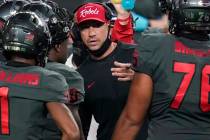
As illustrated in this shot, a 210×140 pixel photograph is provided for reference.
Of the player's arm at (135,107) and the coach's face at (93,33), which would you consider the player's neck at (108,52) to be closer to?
the coach's face at (93,33)

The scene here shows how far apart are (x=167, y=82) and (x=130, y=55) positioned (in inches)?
45.4

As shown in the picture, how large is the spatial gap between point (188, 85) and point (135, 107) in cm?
28

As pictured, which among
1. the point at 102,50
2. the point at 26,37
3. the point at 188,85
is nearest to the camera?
the point at 188,85

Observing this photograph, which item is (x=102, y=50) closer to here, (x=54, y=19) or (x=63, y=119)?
(x=54, y=19)

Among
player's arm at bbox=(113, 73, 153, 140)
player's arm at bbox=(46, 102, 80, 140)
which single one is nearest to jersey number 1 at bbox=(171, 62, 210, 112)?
player's arm at bbox=(113, 73, 153, 140)

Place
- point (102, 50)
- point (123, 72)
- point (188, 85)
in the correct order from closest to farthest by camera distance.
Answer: point (188, 85) < point (123, 72) < point (102, 50)

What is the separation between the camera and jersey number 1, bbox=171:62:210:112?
2281 mm

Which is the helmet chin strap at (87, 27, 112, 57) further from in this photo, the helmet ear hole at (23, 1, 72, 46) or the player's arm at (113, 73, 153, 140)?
the player's arm at (113, 73, 153, 140)

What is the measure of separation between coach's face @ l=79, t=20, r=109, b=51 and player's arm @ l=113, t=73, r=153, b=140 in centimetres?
106

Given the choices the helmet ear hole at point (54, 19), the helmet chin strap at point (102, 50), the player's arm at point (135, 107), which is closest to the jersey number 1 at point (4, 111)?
the player's arm at point (135, 107)

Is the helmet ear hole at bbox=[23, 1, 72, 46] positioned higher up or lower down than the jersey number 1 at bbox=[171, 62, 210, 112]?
higher up

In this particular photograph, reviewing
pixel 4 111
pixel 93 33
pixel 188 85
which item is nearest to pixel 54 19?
pixel 93 33

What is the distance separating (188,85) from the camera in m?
2.29

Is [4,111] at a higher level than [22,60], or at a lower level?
lower
